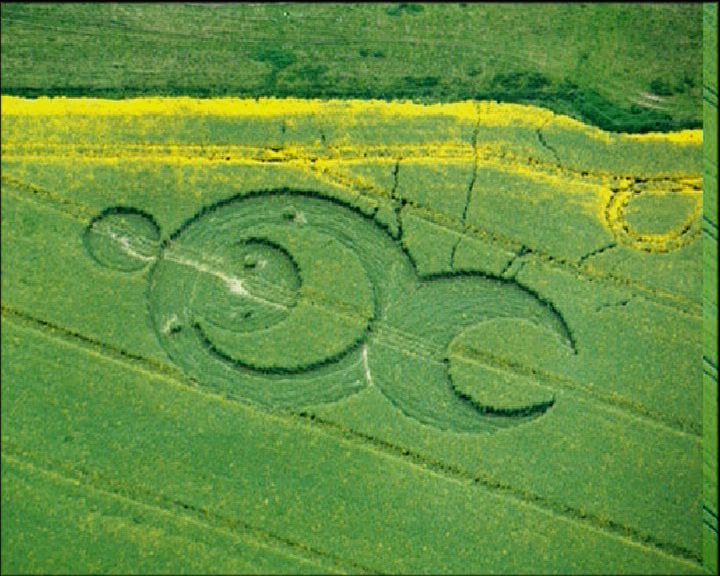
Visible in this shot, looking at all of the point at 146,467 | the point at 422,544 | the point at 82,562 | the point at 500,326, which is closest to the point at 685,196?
the point at 500,326

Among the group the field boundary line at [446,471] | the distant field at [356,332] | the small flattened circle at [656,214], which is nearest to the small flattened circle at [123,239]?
the distant field at [356,332]

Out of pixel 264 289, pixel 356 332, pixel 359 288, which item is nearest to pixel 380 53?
pixel 359 288

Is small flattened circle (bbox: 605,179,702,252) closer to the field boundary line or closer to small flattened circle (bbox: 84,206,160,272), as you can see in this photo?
the field boundary line

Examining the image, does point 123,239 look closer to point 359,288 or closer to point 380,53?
point 359,288

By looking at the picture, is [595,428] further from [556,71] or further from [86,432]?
[86,432]

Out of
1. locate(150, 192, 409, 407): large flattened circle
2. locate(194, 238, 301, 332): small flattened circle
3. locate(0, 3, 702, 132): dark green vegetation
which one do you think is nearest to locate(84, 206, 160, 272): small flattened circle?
locate(150, 192, 409, 407): large flattened circle
